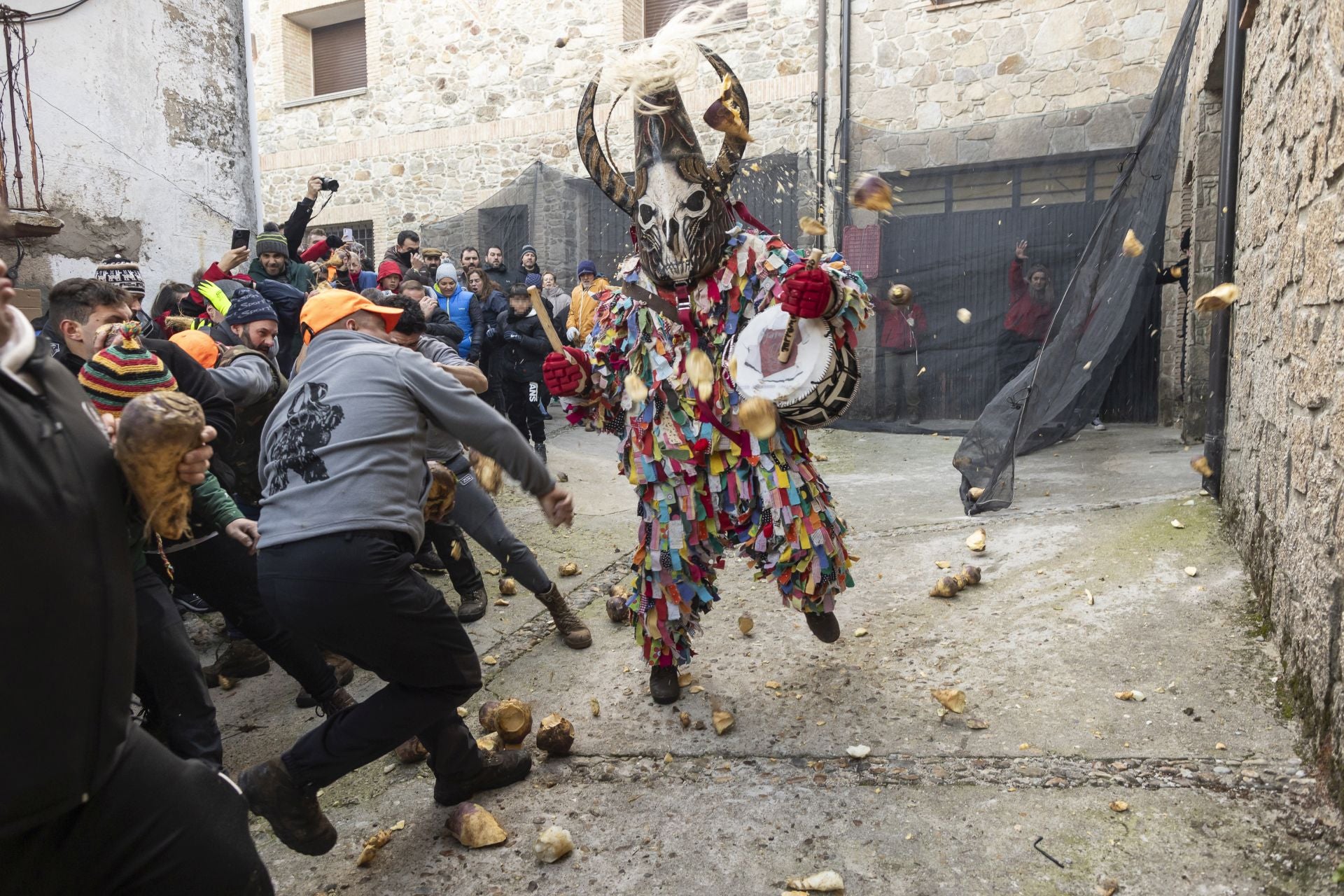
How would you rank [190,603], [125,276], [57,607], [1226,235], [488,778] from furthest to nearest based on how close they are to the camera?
[1226,235]
[125,276]
[190,603]
[488,778]
[57,607]

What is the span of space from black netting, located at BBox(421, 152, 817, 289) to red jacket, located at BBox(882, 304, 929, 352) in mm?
1574

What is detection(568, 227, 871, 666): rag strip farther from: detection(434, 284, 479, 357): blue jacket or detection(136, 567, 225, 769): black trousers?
detection(434, 284, 479, 357): blue jacket

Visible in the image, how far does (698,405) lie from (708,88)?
8.57 m

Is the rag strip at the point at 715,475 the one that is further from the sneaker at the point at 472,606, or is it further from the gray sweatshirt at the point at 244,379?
the gray sweatshirt at the point at 244,379

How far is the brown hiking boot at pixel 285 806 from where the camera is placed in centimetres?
261

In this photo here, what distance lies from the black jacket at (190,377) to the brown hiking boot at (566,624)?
1505 mm

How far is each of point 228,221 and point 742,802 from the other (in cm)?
674

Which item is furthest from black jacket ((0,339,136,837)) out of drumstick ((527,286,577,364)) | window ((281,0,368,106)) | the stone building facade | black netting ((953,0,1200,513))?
window ((281,0,368,106))

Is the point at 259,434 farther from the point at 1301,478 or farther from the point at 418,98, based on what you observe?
the point at 418,98

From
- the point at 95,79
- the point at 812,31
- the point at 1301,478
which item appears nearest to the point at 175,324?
the point at 95,79

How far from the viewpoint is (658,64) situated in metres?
3.42

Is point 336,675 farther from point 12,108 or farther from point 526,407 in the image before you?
point 12,108

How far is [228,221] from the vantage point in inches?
301

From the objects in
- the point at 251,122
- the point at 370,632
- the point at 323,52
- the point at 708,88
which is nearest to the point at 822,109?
the point at 708,88
